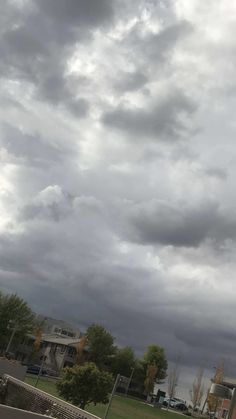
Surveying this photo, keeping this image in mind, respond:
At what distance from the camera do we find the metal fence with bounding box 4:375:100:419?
2414 cm

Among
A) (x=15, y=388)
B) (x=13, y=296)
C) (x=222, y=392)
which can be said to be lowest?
(x=15, y=388)

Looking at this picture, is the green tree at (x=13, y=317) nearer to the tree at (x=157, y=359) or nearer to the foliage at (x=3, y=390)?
the tree at (x=157, y=359)

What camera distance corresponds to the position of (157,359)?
106 metres

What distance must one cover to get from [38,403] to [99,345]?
7853 centimetres

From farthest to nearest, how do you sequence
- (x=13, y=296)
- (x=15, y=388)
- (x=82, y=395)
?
(x=13, y=296) < (x=82, y=395) < (x=15, y=388)

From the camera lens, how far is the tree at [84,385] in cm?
3553

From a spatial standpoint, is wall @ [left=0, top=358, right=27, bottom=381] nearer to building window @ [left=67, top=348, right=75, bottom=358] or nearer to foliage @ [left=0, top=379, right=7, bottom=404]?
foliage @ [left=0, top=379, right=7, bottom=404]

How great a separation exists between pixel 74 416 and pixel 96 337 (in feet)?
273

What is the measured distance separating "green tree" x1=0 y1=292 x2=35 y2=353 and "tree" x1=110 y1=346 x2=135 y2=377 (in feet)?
75.8

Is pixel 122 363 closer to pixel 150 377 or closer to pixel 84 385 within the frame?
pixel 150 377

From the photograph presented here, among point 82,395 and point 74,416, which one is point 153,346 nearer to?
point 82,395

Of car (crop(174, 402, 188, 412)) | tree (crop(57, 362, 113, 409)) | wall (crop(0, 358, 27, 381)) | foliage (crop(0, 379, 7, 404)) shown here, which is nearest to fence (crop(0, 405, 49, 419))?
foliage (crop(0, 379, 7, 404))

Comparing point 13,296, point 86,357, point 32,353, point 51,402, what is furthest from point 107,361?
point 51,402

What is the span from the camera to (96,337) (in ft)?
345
